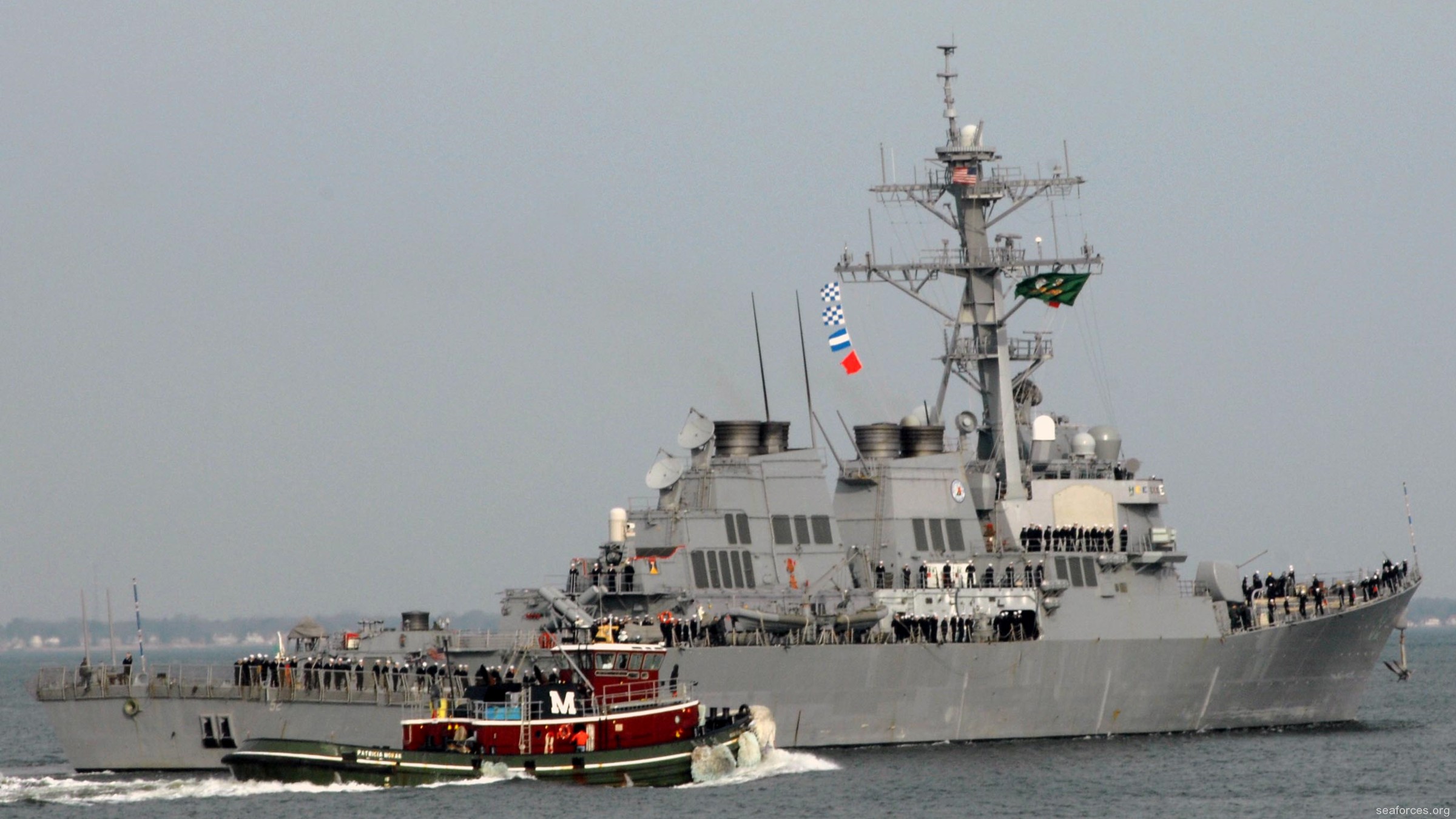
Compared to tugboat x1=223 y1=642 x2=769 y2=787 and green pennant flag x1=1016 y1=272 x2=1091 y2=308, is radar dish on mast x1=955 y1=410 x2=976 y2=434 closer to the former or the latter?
green pennant flag x1=1016 y1=272 x2=1091 y2=308

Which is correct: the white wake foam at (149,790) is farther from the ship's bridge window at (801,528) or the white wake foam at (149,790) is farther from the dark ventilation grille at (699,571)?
the ship's bridge window at (801,528)

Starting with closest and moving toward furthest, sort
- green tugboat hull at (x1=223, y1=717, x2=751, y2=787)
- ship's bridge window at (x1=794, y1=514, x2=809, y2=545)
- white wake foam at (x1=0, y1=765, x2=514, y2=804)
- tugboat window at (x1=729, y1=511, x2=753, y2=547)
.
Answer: white wake foam at (x1=0, y1=765, x2=514, y2=804), green tugboat hull at (x1=223, y1=717, x2=751, y2=787), tugboat window at (x1=729, y1=511, x2=753, y2=547), ship's bridge window at (x1=794, y1=514, x2=809, y2=545)

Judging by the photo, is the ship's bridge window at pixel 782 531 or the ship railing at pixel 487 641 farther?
the ship's bridge window at pixel 782 531

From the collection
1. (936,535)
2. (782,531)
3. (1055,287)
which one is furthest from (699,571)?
(1055,287)

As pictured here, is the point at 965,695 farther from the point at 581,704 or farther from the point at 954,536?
the point at 581,704

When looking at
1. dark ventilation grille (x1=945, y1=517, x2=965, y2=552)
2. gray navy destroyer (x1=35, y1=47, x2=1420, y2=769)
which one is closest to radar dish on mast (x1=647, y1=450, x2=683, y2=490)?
gray navy destroyer (x1=35, y1=47, x2=1420, y2=769)

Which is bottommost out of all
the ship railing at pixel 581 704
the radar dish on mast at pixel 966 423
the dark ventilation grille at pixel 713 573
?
the ship railing at pixel 581 704

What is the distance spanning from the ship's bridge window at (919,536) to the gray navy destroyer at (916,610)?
0.06m

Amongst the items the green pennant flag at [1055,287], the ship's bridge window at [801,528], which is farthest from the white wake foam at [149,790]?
the green pennant flag at [1055,287]

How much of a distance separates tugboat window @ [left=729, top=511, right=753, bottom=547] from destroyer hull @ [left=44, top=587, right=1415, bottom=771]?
3092 mm

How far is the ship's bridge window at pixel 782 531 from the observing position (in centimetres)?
4203

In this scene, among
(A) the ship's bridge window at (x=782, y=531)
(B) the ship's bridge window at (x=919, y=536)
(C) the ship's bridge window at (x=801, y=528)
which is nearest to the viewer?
(A) the ship's bridge window at (x=782, y=531)

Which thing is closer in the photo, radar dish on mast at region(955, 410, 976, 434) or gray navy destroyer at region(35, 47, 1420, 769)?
gray navy destroyer at region(35, 47, 1420, 769)

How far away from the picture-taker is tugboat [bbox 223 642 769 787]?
33.9 meters
